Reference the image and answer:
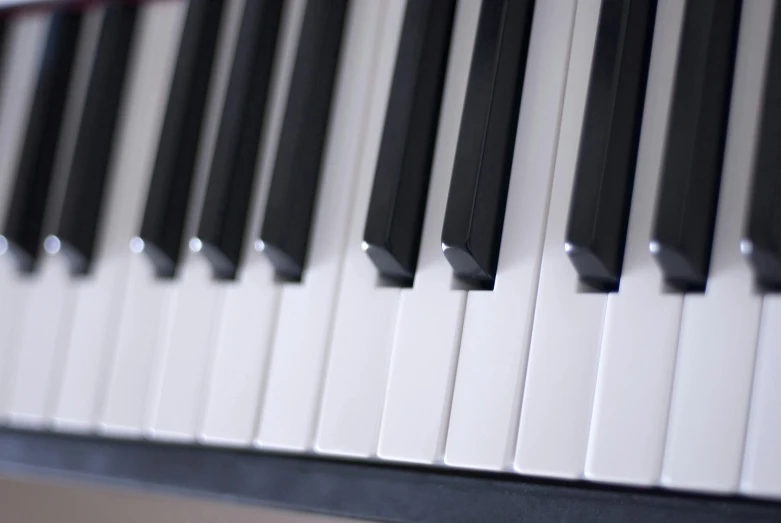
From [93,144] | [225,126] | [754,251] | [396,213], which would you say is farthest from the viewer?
[93,144]

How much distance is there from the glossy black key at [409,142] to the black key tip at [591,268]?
123 millimetres

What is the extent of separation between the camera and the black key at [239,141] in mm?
727

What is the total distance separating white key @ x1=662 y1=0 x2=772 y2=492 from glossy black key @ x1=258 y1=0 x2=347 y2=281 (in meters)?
0.30

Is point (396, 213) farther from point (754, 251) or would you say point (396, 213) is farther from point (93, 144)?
point (93, 144)

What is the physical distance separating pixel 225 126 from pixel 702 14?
388 mm

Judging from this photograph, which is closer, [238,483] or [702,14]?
[702,14]

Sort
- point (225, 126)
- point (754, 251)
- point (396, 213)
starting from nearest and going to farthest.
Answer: point (754, 251) → point (396, 213) → point (225, 126)

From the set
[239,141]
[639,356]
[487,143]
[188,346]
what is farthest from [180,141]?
[639,356]

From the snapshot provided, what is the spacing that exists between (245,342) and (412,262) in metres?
0.16

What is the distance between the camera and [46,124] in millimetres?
903

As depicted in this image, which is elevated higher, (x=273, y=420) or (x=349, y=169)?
(x=349, y=169)

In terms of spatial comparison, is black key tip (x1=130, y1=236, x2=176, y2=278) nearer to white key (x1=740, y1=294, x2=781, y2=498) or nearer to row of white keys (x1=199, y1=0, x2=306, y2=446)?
row of white keys (x1=199, y1=0, x2=306, y2=446)

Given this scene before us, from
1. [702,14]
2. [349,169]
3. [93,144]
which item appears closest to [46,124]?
[93,144]

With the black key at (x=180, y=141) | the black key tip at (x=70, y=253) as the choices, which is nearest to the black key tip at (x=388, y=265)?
the black key at (x=180, y=141)
